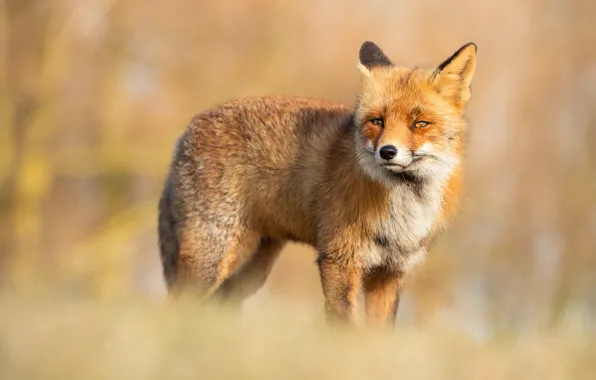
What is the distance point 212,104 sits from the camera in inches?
599

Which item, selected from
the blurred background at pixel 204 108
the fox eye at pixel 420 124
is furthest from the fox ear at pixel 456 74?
the blurred background at pixel 204 108

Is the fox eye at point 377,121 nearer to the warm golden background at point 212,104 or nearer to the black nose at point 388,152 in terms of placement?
the black nose at point 388,152

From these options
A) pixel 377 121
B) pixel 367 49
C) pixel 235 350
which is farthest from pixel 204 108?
pixel 235 350

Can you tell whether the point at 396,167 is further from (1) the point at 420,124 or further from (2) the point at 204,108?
(2) the point at 204,108

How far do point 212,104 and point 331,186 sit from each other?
9217 millimetres

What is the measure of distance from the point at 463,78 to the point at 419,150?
710mm

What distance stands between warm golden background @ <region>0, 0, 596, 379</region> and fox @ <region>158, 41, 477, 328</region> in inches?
277

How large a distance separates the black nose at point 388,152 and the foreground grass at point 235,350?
111 centimetres

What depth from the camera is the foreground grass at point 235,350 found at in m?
3.71

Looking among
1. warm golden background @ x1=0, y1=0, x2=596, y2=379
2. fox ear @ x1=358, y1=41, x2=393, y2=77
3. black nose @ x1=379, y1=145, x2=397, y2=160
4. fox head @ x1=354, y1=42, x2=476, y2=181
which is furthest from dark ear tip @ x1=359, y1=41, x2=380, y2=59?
warm golden background @ x1=0, y1=0, x2=596, y2=379

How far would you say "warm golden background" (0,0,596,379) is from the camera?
15297 mm

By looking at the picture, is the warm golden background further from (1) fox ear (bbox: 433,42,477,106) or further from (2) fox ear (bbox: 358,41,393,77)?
(1) fox ear (bbox: 433,42,477,106)

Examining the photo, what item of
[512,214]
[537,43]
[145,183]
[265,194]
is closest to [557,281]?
[512,214]

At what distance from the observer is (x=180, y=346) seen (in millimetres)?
4012
